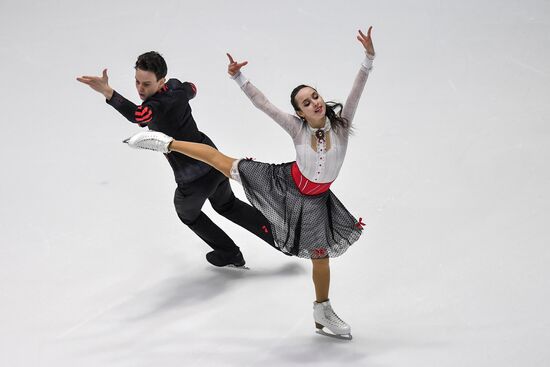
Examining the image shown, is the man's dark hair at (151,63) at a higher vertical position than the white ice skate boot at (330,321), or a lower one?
higher

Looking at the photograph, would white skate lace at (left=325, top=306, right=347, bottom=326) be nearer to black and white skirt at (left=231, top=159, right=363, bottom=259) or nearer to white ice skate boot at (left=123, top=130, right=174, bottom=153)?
black and white skirt at (left=231, top=159, right=363, bottom=259)

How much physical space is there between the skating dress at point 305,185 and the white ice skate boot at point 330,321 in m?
0.22

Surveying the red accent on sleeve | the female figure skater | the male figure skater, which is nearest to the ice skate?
the male figure skater

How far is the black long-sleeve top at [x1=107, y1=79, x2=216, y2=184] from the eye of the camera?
134 inches

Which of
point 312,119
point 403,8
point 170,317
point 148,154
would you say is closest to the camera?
point 312,119

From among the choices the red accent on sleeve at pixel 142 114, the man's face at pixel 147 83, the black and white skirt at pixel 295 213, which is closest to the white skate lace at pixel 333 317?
the black and white skirt at pixel 295 213

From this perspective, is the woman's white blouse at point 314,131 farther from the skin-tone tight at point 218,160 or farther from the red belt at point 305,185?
the skin-tone tight at point 218,160

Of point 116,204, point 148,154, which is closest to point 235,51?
point 148,154

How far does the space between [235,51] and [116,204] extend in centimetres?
197

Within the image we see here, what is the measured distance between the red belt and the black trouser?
1.90 ft

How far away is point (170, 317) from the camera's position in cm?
358

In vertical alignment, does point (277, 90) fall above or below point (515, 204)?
above

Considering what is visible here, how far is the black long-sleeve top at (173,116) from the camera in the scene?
3.40m

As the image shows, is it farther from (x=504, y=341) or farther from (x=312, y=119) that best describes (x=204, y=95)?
(x=504, y=341)
